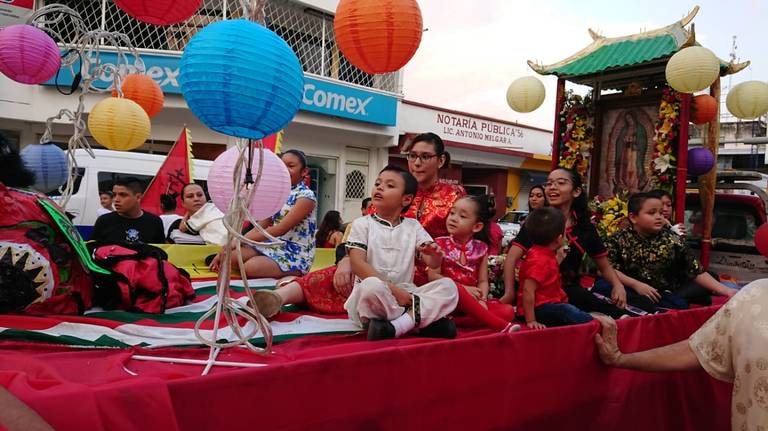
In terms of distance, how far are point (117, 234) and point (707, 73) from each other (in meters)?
5.07

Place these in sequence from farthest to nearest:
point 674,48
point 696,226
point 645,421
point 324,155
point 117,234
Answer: point 324,155
point 696,226
point 674,48
point 117,234
point 645,421

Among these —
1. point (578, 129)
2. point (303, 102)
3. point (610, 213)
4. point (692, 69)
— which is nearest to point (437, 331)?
point (610, 213)

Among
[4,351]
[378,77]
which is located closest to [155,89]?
[4,351]

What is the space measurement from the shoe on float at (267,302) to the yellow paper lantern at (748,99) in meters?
5.96

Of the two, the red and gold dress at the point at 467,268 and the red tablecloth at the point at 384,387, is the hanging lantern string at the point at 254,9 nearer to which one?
the red tablecloth at the point at 384,387

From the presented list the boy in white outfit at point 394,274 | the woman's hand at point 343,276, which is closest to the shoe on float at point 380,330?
the boy in white outfit at point 394,274

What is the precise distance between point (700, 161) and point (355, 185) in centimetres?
930

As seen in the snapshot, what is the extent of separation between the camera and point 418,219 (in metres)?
3.39

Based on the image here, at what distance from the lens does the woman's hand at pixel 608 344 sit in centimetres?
246

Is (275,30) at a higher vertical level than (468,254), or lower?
higher

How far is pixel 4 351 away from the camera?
75.3 inches

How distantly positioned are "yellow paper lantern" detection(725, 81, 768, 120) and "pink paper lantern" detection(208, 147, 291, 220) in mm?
5576

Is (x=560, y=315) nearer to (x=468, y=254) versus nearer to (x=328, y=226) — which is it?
(x=468, y=254)

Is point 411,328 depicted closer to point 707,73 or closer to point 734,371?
point 734,371
